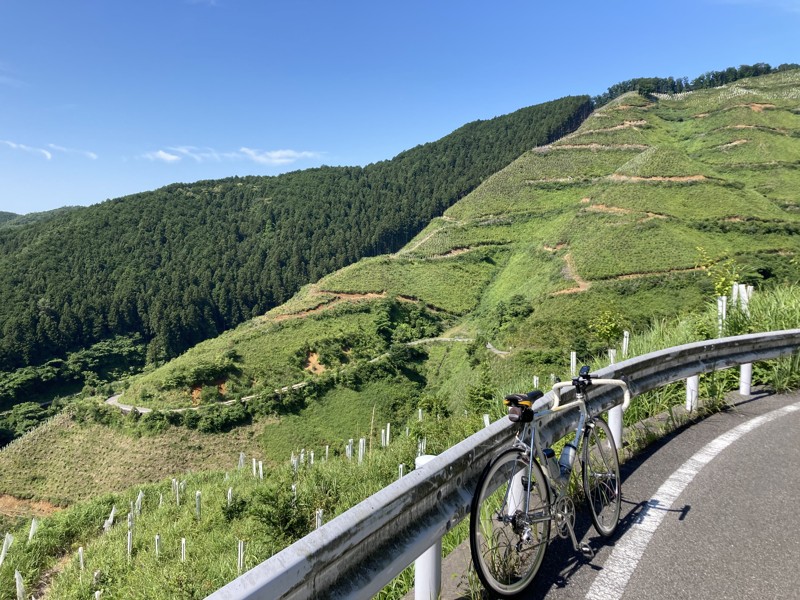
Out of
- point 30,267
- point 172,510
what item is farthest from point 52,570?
point 30,267

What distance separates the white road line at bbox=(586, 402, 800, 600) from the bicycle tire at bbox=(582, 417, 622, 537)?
134mm

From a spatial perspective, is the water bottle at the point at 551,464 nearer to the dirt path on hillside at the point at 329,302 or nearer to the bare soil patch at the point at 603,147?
the dirt path on hillside at the point at 329,302

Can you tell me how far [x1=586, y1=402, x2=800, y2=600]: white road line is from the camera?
261 cm

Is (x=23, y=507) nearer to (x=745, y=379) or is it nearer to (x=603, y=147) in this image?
(x=745, y=379)

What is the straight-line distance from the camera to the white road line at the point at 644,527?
2605mm

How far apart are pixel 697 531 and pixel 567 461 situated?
0.91 metres

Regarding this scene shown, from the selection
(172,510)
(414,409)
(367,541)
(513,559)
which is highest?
(367,541)

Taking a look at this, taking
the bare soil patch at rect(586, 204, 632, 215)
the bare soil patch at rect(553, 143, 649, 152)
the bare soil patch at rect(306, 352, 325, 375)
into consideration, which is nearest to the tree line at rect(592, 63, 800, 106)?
the bare soil patch at rect(553, 143, 649, 152)

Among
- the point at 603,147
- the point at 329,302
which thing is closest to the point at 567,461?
the point at 329,302

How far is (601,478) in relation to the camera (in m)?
3.26

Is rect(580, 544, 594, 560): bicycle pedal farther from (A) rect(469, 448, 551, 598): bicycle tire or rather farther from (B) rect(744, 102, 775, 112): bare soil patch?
(B) rect(744, 102, 775, 112): bare soil patch

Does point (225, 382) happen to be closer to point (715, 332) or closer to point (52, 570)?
point (52, 570)

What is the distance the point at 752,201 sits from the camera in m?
59.5

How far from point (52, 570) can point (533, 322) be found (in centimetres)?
4061
